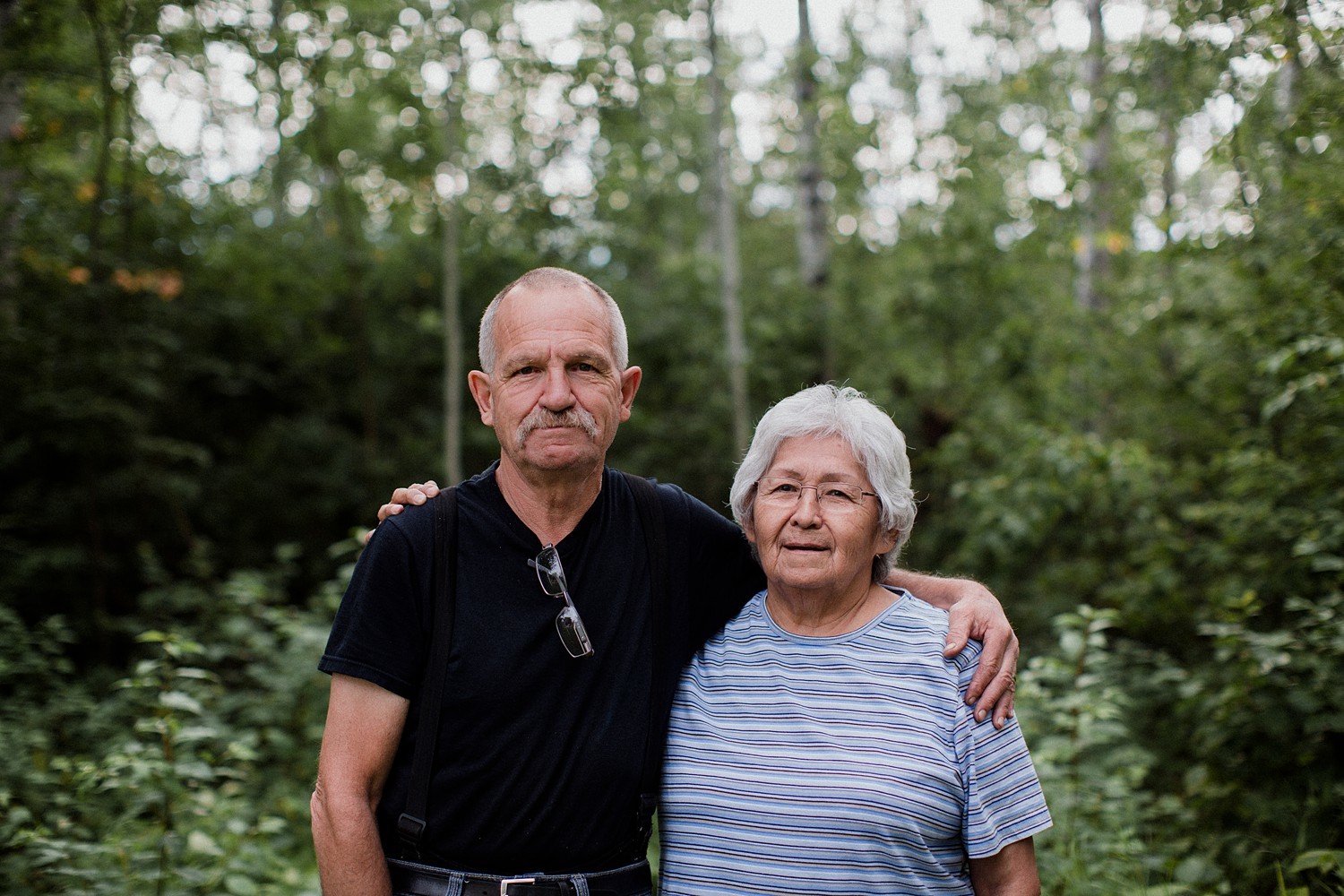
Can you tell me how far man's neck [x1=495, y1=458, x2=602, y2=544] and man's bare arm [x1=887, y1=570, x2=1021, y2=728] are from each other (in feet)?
2.81

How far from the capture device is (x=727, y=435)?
1055 cm

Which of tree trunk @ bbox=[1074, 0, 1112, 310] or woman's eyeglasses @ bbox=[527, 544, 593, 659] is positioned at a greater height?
tree trunk @ bbox=[1074, 0, 1112, 310]

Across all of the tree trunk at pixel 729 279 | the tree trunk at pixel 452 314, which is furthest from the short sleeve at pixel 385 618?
the tree trunk at pixel 729 279

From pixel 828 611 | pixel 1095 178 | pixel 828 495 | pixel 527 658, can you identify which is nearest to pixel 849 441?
pixel 828 495

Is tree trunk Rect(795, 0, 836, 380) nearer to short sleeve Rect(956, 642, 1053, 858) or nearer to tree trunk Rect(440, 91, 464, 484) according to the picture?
tree trunk Rect(440, 91, 464, 484)

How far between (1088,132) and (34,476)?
8.22 metres

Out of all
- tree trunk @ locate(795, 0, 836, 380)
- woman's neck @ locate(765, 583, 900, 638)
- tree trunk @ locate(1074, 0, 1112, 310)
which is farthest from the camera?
tree trunk @ locate(795, 0, 836, 380)

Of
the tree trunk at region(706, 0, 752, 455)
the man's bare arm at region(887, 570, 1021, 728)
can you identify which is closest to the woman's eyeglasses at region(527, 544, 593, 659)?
the man's bare arm at region(887, 570, 1021, 728)

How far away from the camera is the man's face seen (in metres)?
2.03

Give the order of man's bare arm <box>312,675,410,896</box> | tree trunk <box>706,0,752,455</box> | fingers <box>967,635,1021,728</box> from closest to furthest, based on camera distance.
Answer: man's bare arm <box>312,675,410,896</box>
fingers <box>967,635,1021,728</box>
tree trunk <box>706,0,752,455</box>

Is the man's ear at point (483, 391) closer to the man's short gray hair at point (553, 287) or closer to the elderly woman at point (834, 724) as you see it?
the man's short gray hair at point (553, 287)

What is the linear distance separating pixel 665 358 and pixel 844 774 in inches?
364

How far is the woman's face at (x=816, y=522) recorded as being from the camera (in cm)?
209

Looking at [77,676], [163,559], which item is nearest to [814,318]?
[163,559]
